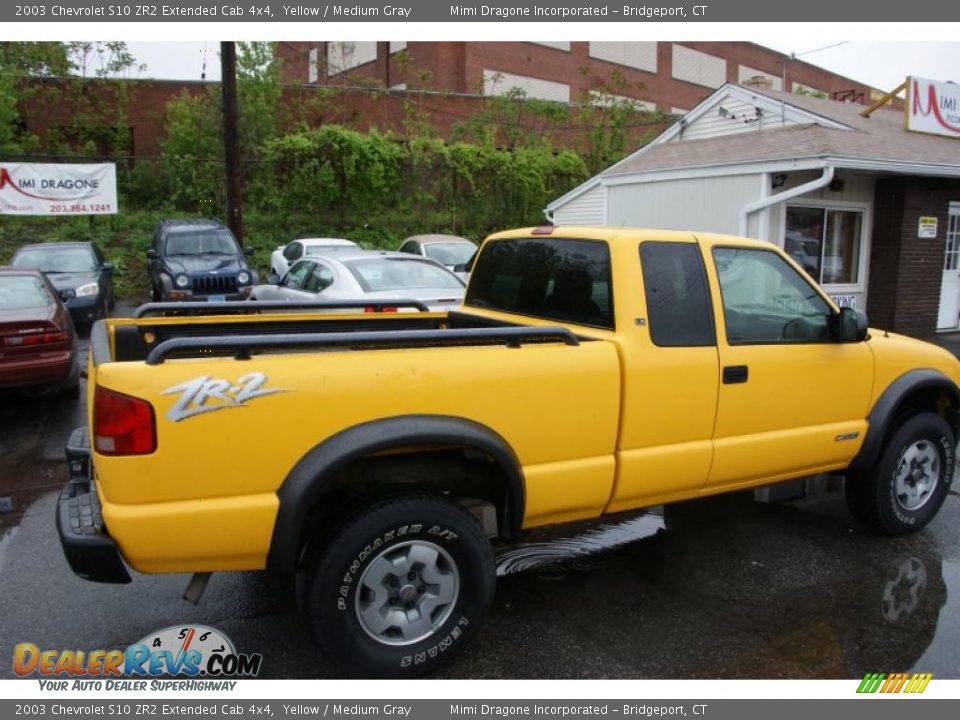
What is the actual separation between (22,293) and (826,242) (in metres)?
11.3

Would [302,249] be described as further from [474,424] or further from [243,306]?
[474,424]

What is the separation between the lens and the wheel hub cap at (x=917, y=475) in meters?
4.89

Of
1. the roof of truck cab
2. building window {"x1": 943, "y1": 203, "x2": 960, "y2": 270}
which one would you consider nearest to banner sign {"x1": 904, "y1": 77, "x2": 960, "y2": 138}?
building window {"x1": 943, "y1": 203, "x2": 960, "y2": 270}

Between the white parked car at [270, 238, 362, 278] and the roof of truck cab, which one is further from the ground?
the roof of truck cab

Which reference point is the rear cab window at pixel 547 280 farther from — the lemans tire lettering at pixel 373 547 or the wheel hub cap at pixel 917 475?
the wheel hub cap at pixel 917 475

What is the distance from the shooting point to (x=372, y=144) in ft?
72.3

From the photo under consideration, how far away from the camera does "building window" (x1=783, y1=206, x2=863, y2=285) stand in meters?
12.2

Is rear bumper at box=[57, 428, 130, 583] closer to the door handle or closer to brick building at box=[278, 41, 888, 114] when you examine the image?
the door handle

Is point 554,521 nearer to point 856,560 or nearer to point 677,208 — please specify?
point 856,560

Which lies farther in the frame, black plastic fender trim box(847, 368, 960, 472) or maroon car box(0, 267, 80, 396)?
maroon car box(0, 267, 80, 396)

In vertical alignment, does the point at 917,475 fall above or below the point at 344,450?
below

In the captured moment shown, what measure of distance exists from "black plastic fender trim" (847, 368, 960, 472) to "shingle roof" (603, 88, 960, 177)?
694 centimetres

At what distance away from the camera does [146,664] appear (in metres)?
3.45

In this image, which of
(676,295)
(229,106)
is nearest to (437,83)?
(229,106)
